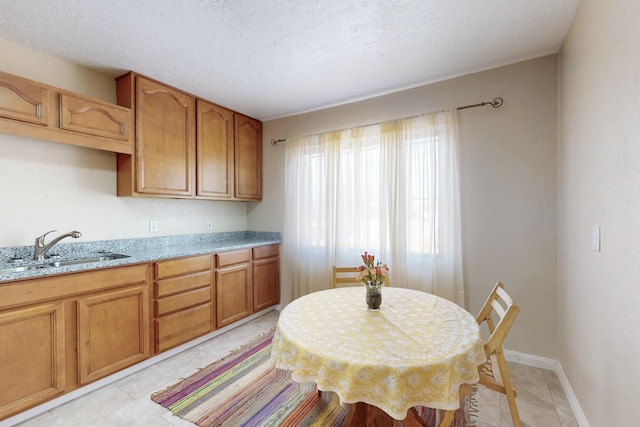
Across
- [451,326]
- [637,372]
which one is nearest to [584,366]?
[637,372]

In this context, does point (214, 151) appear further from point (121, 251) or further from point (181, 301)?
point (181, 301)

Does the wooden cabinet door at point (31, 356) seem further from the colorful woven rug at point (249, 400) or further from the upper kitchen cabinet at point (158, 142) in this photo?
the upper kitchen cabinet at point (158, 142)

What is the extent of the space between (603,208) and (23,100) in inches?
139

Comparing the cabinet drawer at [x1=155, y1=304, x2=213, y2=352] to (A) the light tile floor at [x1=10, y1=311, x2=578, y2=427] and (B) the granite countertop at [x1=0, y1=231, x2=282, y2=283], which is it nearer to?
(A) the light tile floor at [x1=10, y1=311, x2=578, y2=427]

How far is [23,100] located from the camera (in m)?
Result: 1.93

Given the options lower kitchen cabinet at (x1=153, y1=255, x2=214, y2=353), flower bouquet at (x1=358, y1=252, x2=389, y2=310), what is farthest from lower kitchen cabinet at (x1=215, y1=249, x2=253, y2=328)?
flower bouquet at (x1=358, y1=252, x2=389, y2=310)

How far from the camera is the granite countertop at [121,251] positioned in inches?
74.8

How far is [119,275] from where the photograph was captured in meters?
2.19

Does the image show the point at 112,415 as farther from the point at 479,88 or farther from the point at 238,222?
the point at 479,88

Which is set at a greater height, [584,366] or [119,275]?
[119,275]

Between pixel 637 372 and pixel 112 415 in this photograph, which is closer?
pixel 637 372

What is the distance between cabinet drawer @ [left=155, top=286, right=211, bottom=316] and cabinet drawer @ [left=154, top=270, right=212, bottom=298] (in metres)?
0.04

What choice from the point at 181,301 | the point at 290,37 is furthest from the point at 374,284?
the point at 181,301

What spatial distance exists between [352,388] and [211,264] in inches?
86.7
